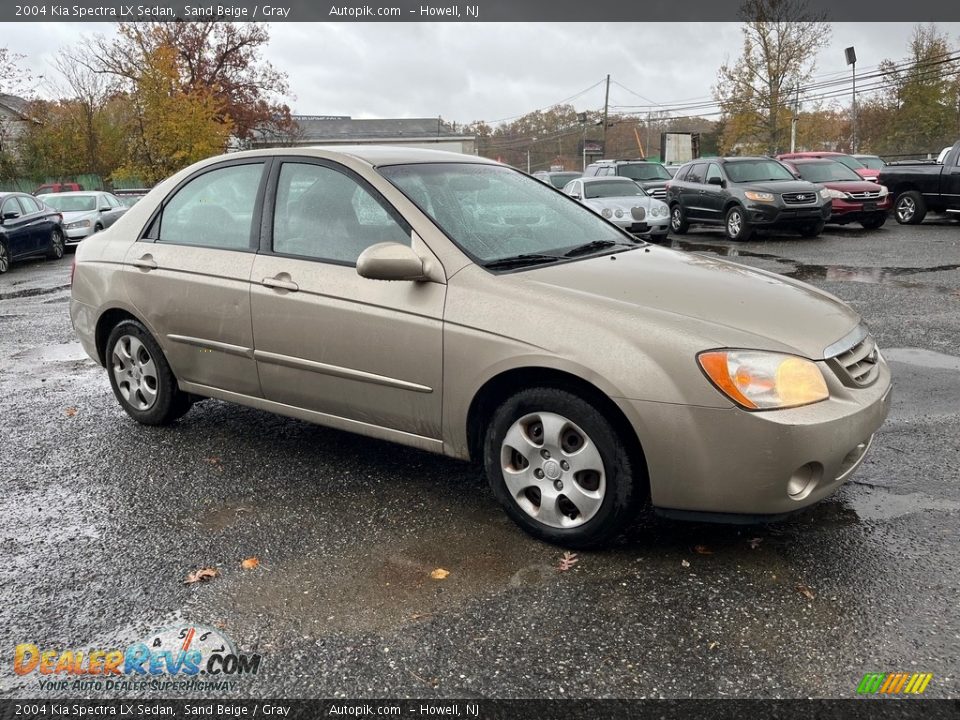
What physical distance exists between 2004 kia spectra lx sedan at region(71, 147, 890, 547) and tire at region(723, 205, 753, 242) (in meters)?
12.3

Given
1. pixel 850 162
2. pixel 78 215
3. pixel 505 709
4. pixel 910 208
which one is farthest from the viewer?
pixel 850 162

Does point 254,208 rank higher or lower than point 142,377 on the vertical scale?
higher

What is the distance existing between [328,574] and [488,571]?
647 mm

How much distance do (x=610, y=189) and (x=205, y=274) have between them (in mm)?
13428

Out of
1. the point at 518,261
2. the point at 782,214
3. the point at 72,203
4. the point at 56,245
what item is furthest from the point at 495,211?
the point at 72,203

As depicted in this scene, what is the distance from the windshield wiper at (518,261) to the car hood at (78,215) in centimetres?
1847

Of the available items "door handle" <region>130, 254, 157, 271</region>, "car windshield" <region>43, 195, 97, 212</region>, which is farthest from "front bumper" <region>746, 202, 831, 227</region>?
"car windshield" <region>43, 195, 97, 212</region>

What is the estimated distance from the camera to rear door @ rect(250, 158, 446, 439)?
3.62 meters

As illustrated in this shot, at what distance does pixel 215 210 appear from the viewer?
15.1 ft

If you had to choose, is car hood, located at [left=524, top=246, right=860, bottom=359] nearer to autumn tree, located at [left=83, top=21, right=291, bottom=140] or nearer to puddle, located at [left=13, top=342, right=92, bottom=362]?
puddle, located at [left=13, top=342, right=92, bottom=362]

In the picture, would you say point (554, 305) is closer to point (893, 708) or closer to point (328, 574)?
point (328, 574)

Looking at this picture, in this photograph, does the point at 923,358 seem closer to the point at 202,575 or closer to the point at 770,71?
the point at 202,575

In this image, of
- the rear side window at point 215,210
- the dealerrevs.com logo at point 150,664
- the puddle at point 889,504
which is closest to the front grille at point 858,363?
the puddle at point 889,504

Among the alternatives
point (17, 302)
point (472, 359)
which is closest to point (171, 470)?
point (472, 359)
